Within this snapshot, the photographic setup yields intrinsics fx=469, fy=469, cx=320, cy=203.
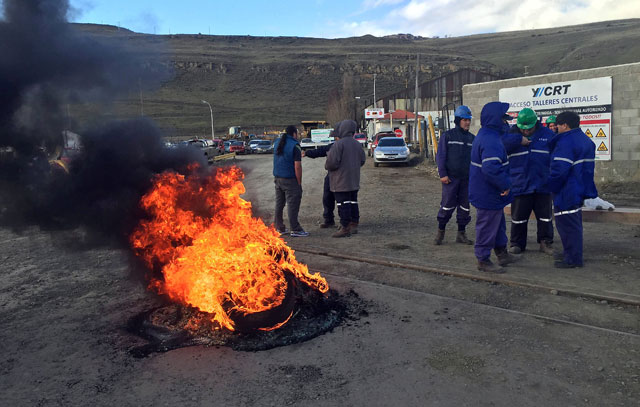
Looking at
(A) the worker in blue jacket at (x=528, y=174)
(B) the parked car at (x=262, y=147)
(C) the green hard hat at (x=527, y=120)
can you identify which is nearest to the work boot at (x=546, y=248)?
(A) the worker in blue jacket at (x=528, y=174)

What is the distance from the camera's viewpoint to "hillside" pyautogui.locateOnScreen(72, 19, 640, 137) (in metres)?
80.5

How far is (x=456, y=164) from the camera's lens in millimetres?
6945

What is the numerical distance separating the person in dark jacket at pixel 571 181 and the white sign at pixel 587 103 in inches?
313

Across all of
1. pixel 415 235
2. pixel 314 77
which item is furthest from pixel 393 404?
pixel 314 77

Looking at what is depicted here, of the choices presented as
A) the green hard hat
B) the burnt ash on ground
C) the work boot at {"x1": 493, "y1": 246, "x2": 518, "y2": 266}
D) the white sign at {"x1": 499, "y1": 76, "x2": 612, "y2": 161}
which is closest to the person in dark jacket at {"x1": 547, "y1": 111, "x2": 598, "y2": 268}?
the green hard hat

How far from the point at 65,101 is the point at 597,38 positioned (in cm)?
13196

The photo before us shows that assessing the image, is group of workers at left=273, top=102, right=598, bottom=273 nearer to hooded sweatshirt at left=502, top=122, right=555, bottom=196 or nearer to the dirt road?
hooded sweatshirt at left=502, top=122, right=555, bottom=196

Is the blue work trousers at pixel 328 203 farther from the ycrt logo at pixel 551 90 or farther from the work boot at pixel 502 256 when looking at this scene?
the ycrt logo at pixel 551 90

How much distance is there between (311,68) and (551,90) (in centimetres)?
9248

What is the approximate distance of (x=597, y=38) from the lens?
111062mm

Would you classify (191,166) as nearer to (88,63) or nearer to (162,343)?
(88,63)

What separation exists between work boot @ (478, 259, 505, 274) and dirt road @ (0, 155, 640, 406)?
0.29 metres

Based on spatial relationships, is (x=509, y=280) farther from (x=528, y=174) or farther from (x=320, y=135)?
(x=320, y=135)

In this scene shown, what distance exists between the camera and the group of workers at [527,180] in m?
5.62
